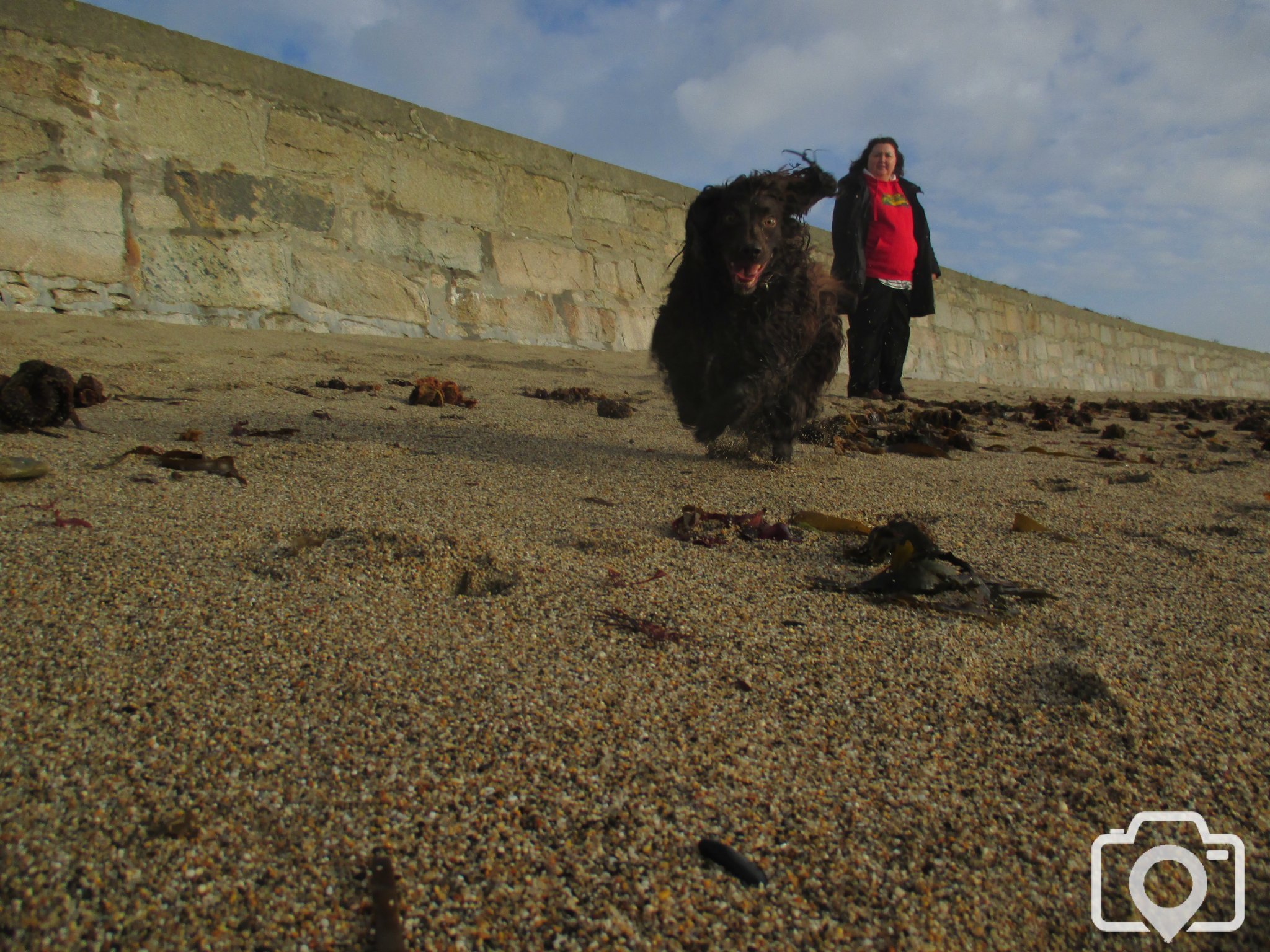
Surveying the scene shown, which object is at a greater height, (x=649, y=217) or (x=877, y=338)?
(x=649, y=217)

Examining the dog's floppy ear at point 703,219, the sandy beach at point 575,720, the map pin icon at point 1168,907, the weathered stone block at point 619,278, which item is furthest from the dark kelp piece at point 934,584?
the weathered stone block at point 619,278

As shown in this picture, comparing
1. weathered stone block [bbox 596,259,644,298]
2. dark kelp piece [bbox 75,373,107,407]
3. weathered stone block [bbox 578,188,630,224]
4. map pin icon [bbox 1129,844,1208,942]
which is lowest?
map pin icon [bbox 1129,844,1208,942]

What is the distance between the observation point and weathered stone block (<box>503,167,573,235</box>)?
598cm

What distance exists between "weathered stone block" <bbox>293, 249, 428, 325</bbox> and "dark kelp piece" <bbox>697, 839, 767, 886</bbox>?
470 centimetres

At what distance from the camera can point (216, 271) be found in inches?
177

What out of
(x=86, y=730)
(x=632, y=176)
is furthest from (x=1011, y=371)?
(x=86, y=730)

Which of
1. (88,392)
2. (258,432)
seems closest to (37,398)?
(88,392)

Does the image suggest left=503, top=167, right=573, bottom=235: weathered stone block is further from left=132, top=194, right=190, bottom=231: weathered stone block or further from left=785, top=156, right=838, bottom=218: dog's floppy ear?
left=785, top=156, right=838, bottom=218: dog's floppy ear

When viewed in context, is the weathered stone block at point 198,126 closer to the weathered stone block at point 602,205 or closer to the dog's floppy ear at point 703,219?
the weathered stone block at point 602,205

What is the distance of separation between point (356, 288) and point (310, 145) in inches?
33.8

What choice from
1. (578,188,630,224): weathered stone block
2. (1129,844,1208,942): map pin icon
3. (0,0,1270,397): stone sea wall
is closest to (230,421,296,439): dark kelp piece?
(0,0,1270,397): stone sea wall

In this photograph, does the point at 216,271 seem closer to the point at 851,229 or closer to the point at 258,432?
the point at 258,432

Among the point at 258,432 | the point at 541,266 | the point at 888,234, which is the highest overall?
the point at 888,234

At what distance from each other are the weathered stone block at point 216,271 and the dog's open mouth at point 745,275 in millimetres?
3038
